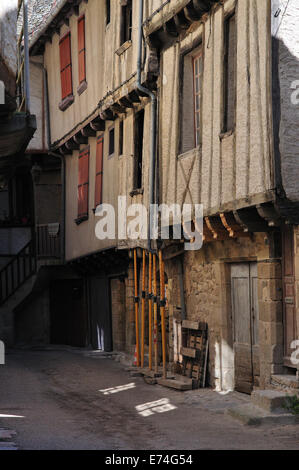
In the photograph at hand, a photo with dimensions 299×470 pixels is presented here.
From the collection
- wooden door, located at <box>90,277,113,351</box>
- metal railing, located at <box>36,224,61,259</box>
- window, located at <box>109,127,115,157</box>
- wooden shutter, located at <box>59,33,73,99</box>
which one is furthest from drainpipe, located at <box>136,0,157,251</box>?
metal railing, located at <box>36,224,61,259</box>

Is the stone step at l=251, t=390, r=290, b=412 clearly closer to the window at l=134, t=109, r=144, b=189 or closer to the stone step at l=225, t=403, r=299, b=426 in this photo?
the stone step at l=225, t=403, r=299, b=426

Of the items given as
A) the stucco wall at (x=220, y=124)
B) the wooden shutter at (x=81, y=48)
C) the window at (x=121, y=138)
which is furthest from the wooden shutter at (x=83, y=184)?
the stucco wall at (x=220, y=124)

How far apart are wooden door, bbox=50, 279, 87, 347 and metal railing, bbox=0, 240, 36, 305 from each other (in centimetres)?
107

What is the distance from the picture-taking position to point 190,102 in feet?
38.9

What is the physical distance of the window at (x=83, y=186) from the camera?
58.8ft

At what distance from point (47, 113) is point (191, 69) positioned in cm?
921

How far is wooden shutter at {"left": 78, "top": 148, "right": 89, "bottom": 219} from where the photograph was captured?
706 inches

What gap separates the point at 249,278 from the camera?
34.7 feet

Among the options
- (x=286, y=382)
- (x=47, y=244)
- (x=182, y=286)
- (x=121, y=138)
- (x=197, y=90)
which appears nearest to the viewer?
(x=286, y=382)

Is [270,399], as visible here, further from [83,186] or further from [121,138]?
[83,186]

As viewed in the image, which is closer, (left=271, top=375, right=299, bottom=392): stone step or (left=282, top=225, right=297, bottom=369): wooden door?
(left=271, top=375, right=299, bottom=392): stone step

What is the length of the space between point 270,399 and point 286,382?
54 centimetres

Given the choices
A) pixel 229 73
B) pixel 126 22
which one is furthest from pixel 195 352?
pixel 126 22

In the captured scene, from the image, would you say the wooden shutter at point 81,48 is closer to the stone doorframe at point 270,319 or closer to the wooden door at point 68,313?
the wooden door at point 68,313
